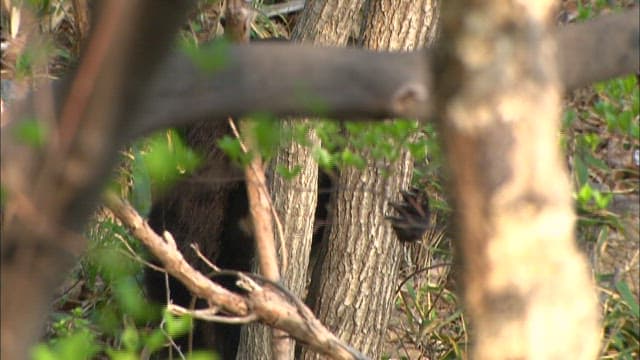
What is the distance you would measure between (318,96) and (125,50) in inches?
16.0

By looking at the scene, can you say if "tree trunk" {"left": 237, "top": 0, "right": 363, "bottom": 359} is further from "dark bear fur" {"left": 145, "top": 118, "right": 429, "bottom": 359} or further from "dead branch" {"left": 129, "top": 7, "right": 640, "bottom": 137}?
"dead branch" {"left": 129, "top": 7, "right": 640, "bottom": 137}

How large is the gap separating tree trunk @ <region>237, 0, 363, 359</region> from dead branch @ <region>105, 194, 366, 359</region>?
1.73m

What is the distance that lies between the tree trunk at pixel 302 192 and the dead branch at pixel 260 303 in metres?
1.73

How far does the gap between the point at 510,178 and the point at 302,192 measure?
306 cm

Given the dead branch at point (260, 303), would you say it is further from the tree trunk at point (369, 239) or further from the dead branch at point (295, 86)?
the tree trunk at point (369, 239)

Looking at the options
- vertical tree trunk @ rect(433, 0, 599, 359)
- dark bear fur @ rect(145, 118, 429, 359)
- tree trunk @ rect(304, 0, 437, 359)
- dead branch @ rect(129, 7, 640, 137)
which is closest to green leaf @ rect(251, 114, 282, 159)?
dead branch @ rect(129, 7, 640, 137)

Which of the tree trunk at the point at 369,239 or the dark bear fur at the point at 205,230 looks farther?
the dark bear fur at the point at 205,230

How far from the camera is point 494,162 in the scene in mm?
1437

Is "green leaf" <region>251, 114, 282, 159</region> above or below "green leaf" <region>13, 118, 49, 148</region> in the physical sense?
above

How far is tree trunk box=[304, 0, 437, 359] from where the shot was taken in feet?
14.3

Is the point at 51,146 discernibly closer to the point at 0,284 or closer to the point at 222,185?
the point at 0,284

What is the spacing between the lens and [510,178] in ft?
4.73

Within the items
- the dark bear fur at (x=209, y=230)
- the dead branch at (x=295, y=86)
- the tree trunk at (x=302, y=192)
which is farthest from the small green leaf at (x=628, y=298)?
the dead branch at (x=295, y=86)

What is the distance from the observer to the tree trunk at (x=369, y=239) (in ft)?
14.3
